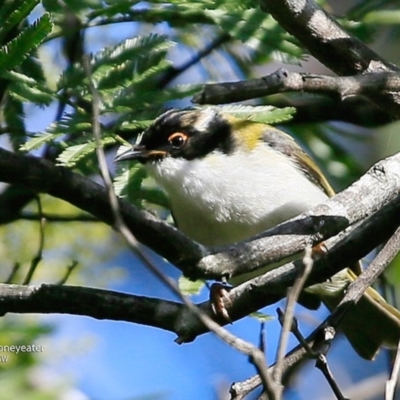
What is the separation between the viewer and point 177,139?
209 inches

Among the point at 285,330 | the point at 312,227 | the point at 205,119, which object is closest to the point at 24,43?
the point at 312,227

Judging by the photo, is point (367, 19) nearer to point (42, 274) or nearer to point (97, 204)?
point (97, 204)

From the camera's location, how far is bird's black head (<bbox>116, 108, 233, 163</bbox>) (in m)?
5.05

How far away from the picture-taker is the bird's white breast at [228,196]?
5035mm

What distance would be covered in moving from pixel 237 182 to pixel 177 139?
0.48m

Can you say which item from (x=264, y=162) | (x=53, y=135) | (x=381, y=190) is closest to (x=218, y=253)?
(x=381, y=190)

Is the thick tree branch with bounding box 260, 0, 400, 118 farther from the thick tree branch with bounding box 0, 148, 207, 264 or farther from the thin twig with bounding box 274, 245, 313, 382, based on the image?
the thin twig with bounding box 274, 245, 313, 382

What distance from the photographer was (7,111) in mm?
4586

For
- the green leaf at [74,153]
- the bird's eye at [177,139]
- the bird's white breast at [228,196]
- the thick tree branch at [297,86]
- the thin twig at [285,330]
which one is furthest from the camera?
the bird's eye at [177,139]

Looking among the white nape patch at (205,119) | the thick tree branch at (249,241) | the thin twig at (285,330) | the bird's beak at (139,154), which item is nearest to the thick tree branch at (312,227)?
the thick tree branch at (249,241)

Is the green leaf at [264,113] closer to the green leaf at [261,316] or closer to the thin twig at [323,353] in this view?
the green leaf at [261,316]

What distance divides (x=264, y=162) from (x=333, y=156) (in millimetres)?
758

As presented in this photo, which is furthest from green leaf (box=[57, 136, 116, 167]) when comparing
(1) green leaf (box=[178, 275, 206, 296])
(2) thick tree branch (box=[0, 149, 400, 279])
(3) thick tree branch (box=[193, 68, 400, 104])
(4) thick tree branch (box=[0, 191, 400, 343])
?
(3) thick tree branch (box=[193, 68, 400, 104])

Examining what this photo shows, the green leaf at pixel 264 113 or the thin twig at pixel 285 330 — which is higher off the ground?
the green leaf at pixel 264 113
